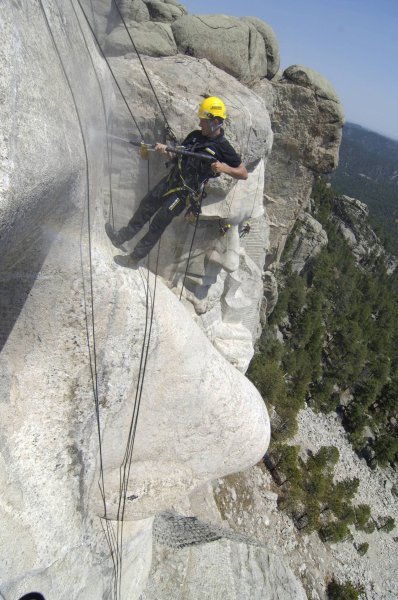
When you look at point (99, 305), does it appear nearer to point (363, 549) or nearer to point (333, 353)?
point (363, 549)

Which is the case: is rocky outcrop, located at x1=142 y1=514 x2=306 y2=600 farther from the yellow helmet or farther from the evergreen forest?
the evergreen forest

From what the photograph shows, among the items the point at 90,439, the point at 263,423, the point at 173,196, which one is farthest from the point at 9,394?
the point at 263,423

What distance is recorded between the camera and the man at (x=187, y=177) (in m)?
4.99

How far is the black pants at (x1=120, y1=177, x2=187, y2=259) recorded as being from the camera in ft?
17.3

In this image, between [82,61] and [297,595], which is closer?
[82,61]

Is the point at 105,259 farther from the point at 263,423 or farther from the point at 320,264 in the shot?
the point at 320,264

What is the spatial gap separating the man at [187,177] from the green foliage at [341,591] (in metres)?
17.3

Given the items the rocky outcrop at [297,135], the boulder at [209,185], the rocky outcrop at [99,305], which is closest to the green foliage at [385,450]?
the rocky outcrop at [297,135]

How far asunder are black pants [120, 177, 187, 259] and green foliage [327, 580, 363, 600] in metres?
17.2

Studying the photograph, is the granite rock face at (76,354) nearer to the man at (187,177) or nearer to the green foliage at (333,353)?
the man at (187,177)

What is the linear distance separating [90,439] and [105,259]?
190cm

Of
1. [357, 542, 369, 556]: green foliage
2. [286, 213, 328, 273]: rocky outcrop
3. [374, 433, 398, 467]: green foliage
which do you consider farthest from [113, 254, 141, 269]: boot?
[286, 213, 328, 273]: rocky outcrop

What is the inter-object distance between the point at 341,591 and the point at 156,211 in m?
17.7

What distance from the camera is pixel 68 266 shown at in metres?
3.91
